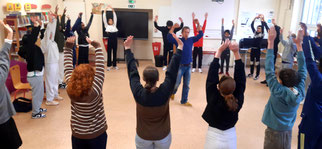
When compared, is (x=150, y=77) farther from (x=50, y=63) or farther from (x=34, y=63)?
(x=50, y=63)

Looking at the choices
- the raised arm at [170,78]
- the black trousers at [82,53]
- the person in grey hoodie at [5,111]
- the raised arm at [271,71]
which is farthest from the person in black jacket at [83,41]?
the raised arm at [271,71]

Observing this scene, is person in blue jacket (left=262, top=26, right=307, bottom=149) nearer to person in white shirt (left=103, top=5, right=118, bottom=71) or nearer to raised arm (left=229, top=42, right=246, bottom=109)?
raised arm (left=229, top=42, right=246, bottom=109)

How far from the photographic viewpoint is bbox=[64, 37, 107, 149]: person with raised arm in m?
1.89

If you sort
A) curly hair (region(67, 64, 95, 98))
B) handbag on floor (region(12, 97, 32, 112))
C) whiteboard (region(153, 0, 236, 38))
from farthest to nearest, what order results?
whiteboard (region(153, 0, 236, 38)), handbag on floor (region(12, 97, 32, 112)), curly hair (region(67, 64, 95, 98))

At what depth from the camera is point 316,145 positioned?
→ 2.19 metres

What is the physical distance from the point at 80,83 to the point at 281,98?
176 cm

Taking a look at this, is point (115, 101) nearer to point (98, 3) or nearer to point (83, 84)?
point (83, 84)

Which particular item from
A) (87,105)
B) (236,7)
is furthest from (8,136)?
(236,7)

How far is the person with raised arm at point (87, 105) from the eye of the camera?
1886 millimetres

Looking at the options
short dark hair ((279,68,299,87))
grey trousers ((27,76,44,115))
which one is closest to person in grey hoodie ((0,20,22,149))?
grey trousers ((27,76,44,115))

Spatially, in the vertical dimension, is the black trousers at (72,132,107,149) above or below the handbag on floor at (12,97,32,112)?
above

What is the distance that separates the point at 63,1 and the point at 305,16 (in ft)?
25.7

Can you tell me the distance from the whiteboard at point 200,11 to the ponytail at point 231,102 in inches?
257

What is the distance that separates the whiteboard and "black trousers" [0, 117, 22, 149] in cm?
645
